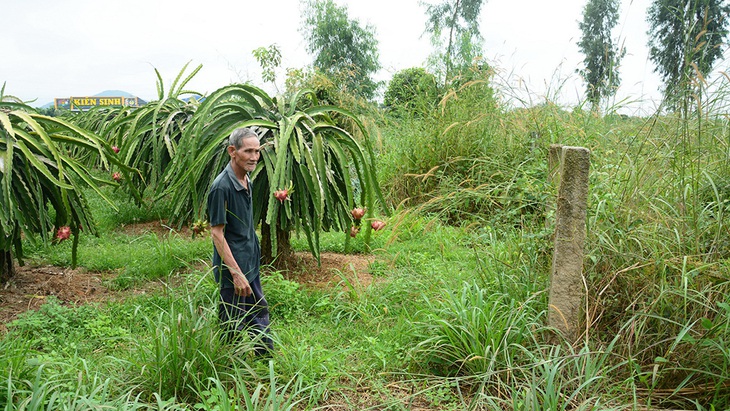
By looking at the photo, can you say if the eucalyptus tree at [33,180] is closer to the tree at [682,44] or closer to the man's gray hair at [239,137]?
the man's gray hair at [239,137]

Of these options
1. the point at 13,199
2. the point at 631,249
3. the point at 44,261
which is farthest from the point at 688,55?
the point at 44,261

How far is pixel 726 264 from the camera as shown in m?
2.65

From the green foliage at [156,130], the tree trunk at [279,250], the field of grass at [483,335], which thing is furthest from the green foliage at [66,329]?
the green foliage at [156,130]

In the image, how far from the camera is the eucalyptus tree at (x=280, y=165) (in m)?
3.86

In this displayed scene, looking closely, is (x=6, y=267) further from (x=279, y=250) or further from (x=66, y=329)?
(x=279, y=250)

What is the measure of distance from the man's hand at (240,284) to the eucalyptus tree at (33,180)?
136 centimetres

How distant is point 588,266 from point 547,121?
261cm

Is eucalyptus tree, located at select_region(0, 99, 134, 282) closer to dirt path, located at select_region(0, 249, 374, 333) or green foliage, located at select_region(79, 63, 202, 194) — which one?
dirt path, located at select_region(0, 249, 374, 333)

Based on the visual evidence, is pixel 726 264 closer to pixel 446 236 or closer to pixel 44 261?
pixel 446 236

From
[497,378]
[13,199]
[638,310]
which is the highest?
[13,199]

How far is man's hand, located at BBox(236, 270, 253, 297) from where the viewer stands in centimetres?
285

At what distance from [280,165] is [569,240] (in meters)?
1.97

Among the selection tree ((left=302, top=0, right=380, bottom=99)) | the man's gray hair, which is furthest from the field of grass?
tree ((left=302, top=0, right=380, bottom=99))

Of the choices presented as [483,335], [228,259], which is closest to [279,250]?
[228,259]
